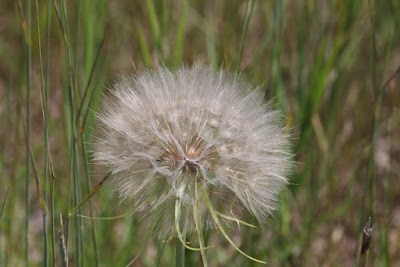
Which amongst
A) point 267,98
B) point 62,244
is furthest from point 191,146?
point 267,98

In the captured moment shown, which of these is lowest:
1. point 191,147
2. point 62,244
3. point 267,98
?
point 62,244

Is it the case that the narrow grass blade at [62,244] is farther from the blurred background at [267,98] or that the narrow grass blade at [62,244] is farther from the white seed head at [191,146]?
the white seed head at [191,146]

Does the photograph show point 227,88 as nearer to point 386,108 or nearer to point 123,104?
point 123,104

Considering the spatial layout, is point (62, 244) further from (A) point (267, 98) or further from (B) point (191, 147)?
(A) point (267, 98)

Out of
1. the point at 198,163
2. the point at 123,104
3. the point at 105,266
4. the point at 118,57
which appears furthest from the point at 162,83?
the point at 118,57

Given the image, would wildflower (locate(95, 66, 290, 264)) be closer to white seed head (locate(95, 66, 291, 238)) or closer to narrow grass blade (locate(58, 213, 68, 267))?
white seed head (locate(95, 66, 291, 238))

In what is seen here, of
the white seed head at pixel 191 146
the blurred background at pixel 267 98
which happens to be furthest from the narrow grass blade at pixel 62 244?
the white seed head at pixel 191 146

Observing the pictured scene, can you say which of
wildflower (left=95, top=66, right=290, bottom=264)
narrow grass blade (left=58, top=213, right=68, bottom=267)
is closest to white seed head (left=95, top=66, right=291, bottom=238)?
wildflower (left=95, top=66, right=290, bottom=264)
